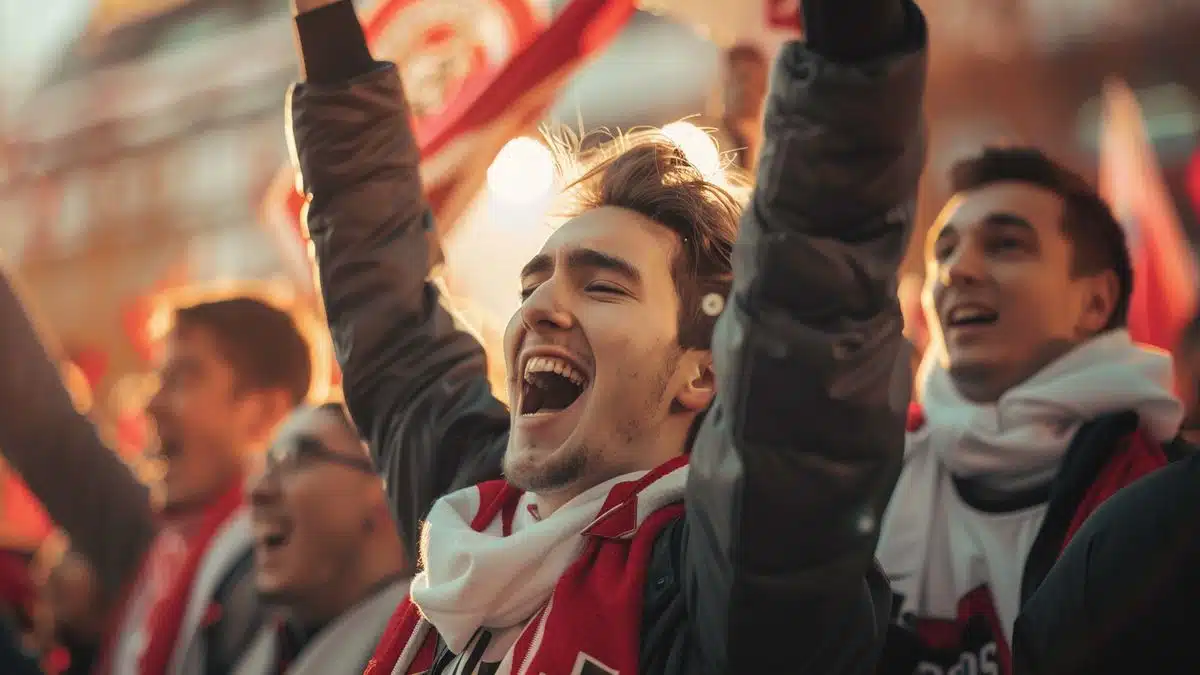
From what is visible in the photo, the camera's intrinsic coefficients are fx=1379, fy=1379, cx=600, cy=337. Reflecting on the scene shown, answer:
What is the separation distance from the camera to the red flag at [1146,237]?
142 inches

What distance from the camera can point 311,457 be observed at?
2.54m

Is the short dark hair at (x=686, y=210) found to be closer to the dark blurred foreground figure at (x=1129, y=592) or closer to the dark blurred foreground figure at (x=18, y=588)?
the dark blurred foreground figure at (x=1129, y=592)

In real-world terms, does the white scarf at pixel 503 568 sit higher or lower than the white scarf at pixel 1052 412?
higher

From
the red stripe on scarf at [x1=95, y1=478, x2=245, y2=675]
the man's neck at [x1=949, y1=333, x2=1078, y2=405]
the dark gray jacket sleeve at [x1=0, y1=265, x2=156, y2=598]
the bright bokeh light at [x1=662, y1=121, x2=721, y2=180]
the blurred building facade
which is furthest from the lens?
the blurred building facade

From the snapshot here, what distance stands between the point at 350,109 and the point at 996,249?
1.06 meters

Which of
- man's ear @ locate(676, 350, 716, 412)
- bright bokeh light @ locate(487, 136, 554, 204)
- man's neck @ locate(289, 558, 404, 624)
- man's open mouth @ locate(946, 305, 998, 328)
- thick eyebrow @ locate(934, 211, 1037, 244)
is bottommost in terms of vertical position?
man's neck @ locate(289, 558, 404, 624)

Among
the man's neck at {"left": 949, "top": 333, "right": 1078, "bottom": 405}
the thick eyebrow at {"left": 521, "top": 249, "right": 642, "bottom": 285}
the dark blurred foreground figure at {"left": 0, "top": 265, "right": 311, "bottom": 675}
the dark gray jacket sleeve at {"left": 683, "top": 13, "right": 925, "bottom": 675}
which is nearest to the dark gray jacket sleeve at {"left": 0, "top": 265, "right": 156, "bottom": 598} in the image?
the dark blurred foreground figure at {"left": 0, "top": 265, "right": 311, "bottom": 675}

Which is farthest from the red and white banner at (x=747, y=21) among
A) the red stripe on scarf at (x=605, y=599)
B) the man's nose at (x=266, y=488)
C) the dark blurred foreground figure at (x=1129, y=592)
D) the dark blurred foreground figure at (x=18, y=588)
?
the dark blurred foreground figure at (x=18, y=588)

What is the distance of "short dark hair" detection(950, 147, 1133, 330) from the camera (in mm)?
2281

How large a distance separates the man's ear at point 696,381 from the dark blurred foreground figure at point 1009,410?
0.53m

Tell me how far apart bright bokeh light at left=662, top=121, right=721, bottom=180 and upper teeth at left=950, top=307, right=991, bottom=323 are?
54 cm

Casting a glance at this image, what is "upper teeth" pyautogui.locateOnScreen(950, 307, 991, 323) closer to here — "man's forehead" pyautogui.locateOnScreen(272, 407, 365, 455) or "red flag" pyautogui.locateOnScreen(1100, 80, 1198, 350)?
"man's forehead" pyautogui.locateOnScreen(272, 407, 365, 455)

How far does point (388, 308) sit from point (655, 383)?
536 mm

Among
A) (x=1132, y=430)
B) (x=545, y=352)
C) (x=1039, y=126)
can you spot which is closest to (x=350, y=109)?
(x=545, y=352)
